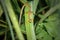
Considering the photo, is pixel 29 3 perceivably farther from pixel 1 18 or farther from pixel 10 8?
pixel 1 18

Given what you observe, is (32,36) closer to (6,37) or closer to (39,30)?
(39,30)

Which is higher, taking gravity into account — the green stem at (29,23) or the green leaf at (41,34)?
the green stem at (29,23)

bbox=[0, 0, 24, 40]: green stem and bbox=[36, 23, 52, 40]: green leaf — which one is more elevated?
bbox=[0, 0, 24, 40]: green stem

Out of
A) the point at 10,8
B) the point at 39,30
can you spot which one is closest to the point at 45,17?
the point at 39,30

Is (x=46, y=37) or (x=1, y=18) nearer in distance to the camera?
(x=46, y=37)

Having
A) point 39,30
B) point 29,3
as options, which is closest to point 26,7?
point 29,3

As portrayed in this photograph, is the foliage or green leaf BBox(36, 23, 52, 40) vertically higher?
the foliage

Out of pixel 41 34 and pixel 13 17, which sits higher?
pixel 13 17

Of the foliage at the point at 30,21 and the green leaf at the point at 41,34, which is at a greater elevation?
the foliage at the point at 30,21

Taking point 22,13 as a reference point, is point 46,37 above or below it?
Answer: below

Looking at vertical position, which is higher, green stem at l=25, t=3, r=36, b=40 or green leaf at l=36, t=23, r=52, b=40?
green stem at l=25, t=3, r=36, b=40
